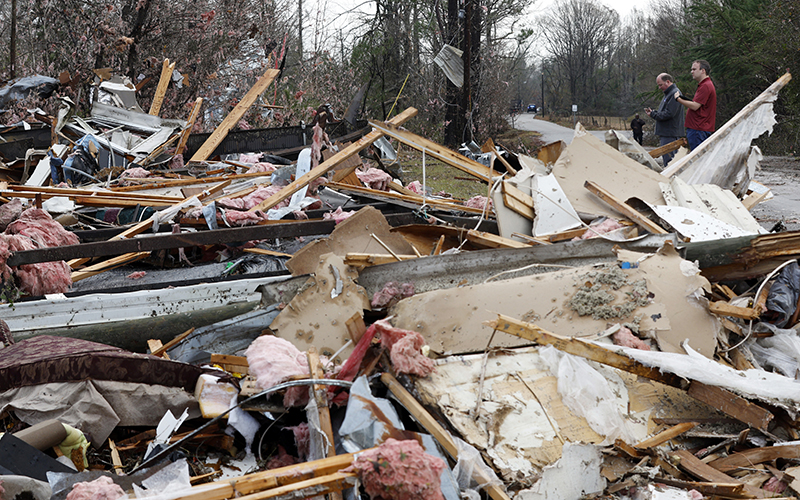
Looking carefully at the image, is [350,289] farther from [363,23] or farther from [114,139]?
[363,23]

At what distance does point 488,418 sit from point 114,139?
25.3 ft

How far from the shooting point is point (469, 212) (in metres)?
5.58

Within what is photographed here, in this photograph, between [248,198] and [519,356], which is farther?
[248,198]

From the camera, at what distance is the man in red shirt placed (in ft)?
24.8

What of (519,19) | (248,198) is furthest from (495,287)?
(519,19)

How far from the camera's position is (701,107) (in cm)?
764

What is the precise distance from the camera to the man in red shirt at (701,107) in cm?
757

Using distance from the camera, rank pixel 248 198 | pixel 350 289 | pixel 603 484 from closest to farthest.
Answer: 1. pixel 603 484
2. pixel 350 289
3. pixel 248 198

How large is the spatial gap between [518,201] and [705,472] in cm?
298

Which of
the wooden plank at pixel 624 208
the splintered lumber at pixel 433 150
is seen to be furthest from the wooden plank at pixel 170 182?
the wooden plank at pixel 624 208

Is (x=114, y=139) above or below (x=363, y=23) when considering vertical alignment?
below

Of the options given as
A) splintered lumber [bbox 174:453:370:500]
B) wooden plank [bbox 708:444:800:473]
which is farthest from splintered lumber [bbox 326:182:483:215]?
splintered lumber [bbox 174:453:370:500]

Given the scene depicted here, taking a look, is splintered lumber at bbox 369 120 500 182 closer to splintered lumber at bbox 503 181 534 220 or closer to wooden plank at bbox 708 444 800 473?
splintered lumber at bbox 503 181 534 220

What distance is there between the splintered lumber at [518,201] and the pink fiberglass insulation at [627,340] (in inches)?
76.4
